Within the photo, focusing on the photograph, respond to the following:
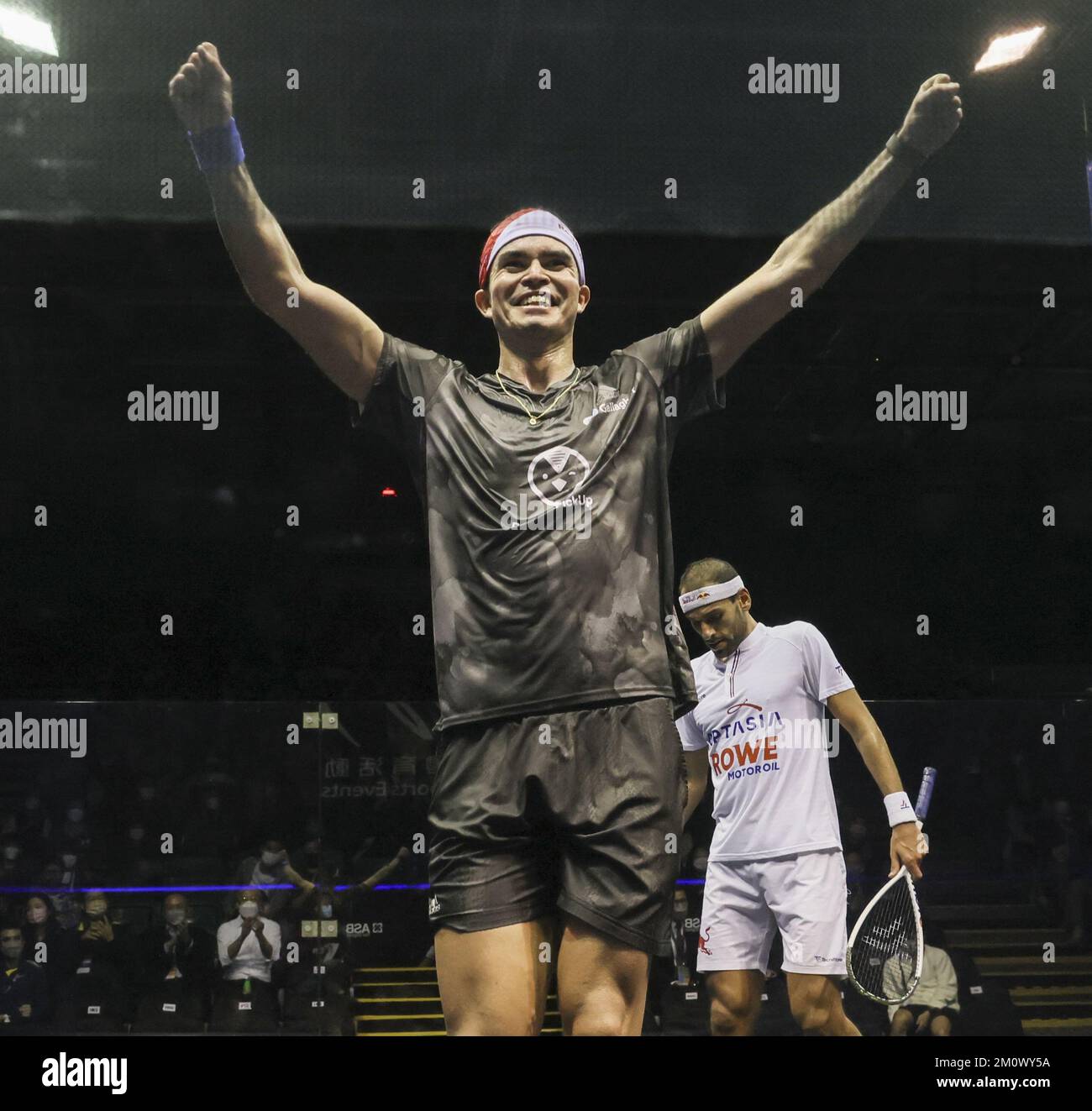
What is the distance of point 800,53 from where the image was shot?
11.4 ft

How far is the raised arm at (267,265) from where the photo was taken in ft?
9.54

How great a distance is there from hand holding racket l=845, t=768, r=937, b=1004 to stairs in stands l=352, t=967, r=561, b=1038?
1010 mm

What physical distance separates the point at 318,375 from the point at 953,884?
1953 millimetres

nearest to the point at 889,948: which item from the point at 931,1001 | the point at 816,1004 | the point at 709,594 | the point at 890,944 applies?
the point at 890,944

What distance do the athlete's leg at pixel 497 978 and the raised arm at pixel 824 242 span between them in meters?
1.25

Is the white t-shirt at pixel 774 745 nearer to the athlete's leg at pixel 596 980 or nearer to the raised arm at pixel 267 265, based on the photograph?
the athlete's leg at pixel 596 980

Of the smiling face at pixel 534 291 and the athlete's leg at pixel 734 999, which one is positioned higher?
the smiling face at pixel 534 291

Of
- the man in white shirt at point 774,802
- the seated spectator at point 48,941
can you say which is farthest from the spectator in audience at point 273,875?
the man in white shirt at point 774,802

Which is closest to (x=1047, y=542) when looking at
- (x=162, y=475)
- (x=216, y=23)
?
(x=162, y=475)

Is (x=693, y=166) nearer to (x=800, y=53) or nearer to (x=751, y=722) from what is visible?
(x=800, y=53)

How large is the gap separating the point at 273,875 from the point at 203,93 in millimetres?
1781

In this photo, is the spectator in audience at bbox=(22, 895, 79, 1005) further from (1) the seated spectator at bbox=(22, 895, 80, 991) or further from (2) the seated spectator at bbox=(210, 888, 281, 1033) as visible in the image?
(2) the seated spectator at bbox=(210, 888, 281, 1033)

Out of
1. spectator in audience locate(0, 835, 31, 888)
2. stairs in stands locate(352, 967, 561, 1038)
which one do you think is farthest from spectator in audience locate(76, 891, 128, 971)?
stairs in stands locate(352, 967, 561, 1038)

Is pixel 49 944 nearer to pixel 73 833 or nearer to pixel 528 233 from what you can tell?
pixel 73 833
